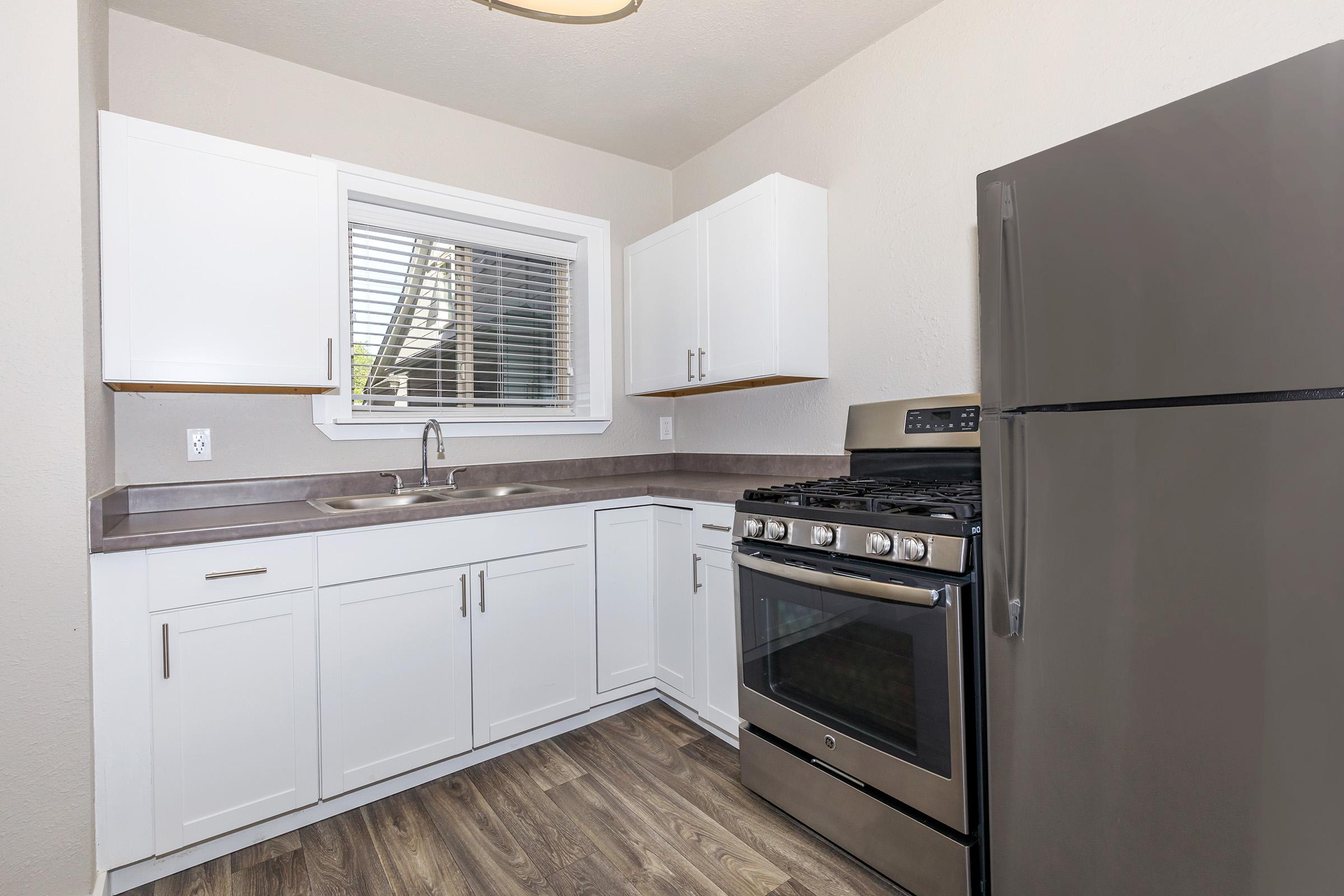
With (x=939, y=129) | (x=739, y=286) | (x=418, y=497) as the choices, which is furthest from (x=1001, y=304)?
(x=418, y=497)

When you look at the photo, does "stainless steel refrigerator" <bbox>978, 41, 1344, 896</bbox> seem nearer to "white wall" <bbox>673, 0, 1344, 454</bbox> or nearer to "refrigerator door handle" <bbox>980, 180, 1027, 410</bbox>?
"refrigerator door handle" <bbox>980, 180, 1027, 410</bbox>

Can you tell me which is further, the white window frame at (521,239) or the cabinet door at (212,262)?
the white window frame at (521,239)

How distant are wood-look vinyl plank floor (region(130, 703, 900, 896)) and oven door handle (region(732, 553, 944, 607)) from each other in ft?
2.44

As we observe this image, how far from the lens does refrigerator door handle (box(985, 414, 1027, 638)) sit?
1.32m

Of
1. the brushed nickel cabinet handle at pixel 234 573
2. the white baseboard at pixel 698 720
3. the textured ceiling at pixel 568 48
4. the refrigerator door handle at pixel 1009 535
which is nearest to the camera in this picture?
the refrigerator door handle at pixel 1009 535

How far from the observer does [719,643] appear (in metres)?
2.29

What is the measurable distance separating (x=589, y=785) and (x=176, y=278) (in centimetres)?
204

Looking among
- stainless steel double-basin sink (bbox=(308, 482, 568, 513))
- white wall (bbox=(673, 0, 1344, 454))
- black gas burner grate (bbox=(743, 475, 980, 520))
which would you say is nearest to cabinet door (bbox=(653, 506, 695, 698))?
stainless steel double-basin sink (bbox=(308, 482, 568, 513))

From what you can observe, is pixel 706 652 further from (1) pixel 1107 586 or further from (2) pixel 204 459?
(2) pixel 204 459

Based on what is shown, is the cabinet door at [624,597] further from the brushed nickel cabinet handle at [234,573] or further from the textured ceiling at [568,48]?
the textured ceiling at [568,48]

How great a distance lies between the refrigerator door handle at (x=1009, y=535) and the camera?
132cm

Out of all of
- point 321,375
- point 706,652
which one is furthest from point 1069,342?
point 321,375

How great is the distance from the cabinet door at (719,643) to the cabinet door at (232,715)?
1272 millimetres

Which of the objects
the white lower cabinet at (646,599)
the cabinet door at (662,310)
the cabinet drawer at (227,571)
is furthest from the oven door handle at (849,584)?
the cabinet drawer at (227,571)
